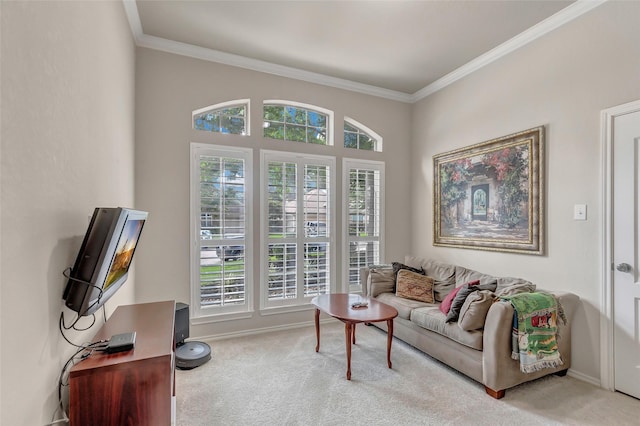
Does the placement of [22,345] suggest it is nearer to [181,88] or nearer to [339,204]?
[181,88]

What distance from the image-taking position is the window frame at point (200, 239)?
3.36 m

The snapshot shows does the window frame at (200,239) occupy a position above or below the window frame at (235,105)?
below

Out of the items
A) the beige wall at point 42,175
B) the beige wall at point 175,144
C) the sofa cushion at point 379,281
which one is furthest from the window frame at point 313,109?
the beige wall at point 42,175

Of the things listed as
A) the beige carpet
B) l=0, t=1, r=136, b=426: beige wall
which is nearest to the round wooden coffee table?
the beige carpet

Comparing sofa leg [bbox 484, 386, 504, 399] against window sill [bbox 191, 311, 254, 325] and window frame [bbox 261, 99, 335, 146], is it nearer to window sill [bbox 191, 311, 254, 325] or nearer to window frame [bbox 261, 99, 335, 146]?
window sill [bbox 191, 311, 254, 325]

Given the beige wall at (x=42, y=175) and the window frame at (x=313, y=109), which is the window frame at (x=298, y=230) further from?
the beige wall at (x=42, y=175)

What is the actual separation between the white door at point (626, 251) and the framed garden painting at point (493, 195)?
0.55 metres

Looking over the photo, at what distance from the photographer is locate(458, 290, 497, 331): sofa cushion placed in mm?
2428

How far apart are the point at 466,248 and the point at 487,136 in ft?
4.27

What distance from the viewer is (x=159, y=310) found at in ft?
7.23

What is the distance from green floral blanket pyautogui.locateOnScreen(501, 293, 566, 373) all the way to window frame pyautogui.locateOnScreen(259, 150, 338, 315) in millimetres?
2110

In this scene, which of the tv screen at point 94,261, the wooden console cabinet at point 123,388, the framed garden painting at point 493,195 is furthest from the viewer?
the framed garden painting at point 493,195

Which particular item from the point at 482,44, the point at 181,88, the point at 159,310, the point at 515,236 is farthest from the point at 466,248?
the point at 181,88

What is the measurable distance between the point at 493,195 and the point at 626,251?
1191 millimetres
